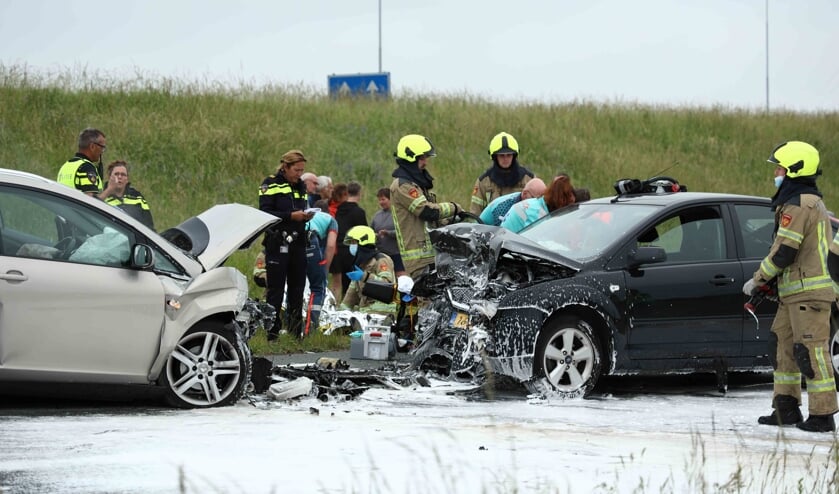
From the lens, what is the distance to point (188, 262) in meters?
9.35

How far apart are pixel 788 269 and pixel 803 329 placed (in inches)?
16.5

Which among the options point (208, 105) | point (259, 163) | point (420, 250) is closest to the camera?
point (420, 250)

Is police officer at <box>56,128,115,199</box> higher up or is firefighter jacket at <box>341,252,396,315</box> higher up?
police officer at <box>56,128,115,199</box>

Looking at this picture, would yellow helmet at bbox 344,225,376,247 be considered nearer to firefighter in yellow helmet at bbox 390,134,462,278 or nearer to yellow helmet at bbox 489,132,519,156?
yellow helmet at bbox 489,132,519,156

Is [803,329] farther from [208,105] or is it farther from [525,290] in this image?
[208,105]

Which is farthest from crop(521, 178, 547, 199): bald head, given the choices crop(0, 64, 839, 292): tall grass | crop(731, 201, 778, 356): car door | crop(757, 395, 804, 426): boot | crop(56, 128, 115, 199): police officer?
crop(0, 64, 839, 292): tall grass

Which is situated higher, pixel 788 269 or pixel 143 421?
pixel 788 269

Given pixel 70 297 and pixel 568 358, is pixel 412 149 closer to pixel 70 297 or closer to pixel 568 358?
pixel 568 358

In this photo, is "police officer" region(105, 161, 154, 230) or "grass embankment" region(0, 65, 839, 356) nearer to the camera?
"police officer" region(105, 161, 154, 230)

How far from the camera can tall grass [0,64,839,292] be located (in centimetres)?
2580

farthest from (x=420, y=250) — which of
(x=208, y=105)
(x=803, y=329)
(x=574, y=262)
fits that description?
(x=208, y=105)

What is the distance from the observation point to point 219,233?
32.2ft

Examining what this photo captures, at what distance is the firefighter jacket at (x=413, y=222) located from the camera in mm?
12820

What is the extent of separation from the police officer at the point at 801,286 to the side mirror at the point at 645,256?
1229mm
